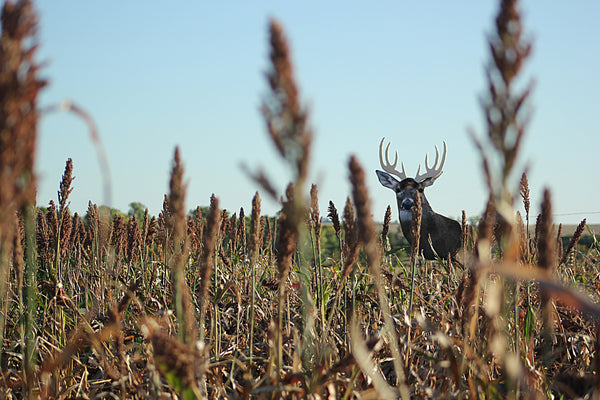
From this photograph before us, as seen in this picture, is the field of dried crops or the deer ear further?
the deer ear

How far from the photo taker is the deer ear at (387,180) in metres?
13.2

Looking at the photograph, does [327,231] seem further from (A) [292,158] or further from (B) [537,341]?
(A) [292,158]

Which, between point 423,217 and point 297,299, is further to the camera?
point 423,217

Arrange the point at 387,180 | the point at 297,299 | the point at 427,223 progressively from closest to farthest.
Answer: the point at 297,299 < the point at 427,223 < the point at 387,180

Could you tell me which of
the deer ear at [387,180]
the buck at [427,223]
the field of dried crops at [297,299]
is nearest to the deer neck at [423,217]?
the buck at [427,223]

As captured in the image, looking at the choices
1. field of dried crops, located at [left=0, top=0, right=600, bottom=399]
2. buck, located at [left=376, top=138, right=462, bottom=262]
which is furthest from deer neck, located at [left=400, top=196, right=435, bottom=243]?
field of dried crops, located at [left=0, top=0, right=600, bottom=399]

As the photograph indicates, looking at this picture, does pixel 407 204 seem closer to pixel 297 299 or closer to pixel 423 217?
pixel 423 217

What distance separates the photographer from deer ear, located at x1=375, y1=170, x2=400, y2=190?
13.2 meters

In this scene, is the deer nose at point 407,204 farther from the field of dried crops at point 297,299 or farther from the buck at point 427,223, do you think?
the field of dried crops at point 297,299

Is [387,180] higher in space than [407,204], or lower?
higher

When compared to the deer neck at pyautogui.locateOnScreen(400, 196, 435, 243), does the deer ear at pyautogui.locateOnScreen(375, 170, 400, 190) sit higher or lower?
higher

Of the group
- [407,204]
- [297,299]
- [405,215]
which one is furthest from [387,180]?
[297,299]

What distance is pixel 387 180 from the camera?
13.2m

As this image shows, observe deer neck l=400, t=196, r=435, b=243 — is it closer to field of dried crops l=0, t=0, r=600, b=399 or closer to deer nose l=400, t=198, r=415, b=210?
deer nose l=400, t=198, r=415, b=210
